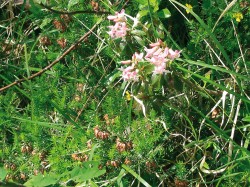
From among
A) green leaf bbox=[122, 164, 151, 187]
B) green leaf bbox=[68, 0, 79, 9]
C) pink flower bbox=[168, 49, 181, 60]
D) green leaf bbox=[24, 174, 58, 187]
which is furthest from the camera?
green leaf bbox=[68, 0, 79, 9]

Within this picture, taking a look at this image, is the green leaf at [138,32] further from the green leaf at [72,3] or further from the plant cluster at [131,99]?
the green leaf at [72,3]

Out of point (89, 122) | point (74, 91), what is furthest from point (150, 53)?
point (74, 91)

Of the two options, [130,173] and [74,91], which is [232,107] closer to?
[130,173]

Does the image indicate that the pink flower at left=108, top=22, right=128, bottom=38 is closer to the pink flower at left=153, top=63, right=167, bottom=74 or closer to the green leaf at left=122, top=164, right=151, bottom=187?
the pink flower at left=153, top=63, right=167, bottom=74

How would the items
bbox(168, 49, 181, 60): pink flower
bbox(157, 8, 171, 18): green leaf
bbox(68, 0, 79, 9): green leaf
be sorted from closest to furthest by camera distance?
bbox(168, 49, 181, 60): pink flower
bbox(157, 8, 171, 18): green leaf
bbox(68, 0, 79, 9): green leaf

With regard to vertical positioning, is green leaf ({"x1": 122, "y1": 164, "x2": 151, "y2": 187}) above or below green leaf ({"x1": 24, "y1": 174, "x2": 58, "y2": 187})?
below

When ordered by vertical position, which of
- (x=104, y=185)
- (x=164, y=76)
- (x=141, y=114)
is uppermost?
(x=164, y=76)

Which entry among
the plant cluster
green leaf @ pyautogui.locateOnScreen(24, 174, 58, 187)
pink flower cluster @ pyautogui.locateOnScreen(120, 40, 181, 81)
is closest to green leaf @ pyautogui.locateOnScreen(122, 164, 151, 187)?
the plant cluster

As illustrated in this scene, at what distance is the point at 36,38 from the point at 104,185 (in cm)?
115

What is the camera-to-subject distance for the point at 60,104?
2908 millimetres

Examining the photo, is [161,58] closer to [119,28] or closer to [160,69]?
[160,69]

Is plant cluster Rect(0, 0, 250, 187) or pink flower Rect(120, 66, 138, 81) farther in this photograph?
plant cluster Rect(0, 0, 250, 187)

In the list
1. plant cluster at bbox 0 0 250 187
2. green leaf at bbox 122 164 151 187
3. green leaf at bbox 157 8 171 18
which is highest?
green leaf at bbox 157 8 171 18

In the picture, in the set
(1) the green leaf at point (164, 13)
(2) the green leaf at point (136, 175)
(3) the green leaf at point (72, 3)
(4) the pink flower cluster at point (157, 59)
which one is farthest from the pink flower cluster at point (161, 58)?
(3) the green leaf at point (72, 3)
